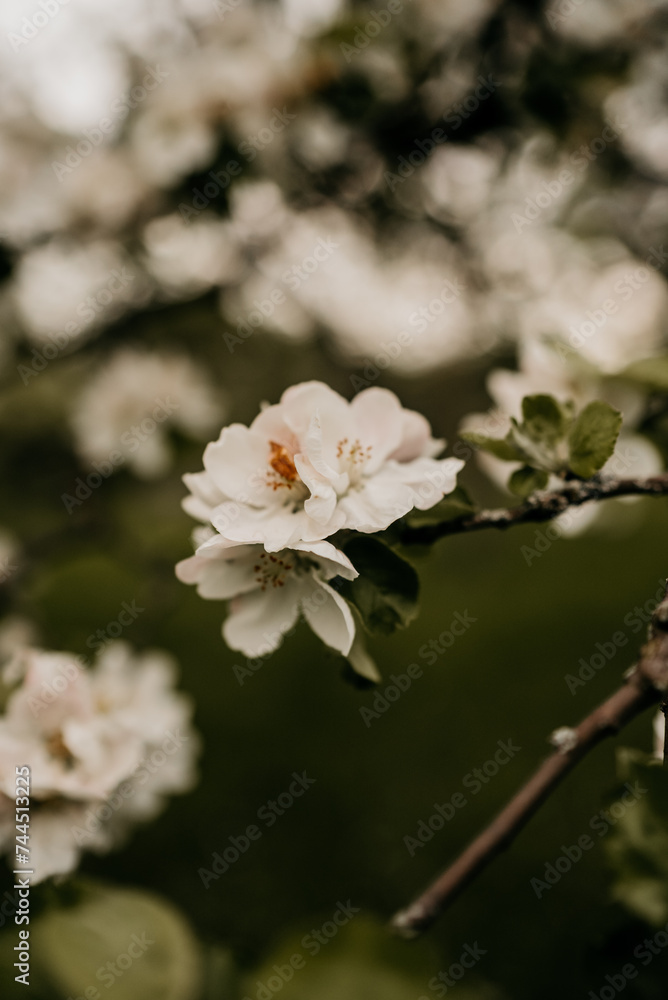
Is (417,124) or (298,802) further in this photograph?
(298,802)

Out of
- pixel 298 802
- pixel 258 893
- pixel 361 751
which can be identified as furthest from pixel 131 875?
pixel 361 751

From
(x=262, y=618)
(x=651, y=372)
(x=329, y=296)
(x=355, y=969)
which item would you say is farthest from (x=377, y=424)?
(x=329, y=296)

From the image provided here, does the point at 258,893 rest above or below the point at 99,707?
below

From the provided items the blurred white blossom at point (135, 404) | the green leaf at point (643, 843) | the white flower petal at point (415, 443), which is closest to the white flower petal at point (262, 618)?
the white flower petal at point (415, 443)

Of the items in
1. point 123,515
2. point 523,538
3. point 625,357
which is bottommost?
point 523,538

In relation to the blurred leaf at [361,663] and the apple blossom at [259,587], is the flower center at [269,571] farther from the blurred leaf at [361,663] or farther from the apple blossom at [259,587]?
the blurred leaf at [361,663]

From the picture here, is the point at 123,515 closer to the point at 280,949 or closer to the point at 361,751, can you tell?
the point at 361,751

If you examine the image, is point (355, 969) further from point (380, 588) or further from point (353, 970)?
point (380, 588)
